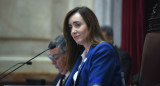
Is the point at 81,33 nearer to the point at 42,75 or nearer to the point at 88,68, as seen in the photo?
the point at 88,68

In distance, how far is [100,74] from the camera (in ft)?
7.13

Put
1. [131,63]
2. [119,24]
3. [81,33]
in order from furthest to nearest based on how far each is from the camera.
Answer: [119,24] → [131,63] → [81,33]

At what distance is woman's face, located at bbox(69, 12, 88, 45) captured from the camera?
250 centimetres

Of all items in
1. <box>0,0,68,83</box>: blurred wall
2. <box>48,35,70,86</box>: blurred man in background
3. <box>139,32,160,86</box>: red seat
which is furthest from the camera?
<box>0,0,68,83</box>: blurred wall

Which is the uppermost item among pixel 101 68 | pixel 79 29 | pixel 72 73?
pixel 79 29

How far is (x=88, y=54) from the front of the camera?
244 cm

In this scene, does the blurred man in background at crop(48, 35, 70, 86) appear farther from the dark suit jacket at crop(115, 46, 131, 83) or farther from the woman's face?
the dark suit jacket at crop(115, 46, 131, 83)

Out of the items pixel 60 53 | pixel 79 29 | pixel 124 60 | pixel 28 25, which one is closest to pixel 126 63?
pixel 124 60

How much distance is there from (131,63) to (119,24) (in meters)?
0.78

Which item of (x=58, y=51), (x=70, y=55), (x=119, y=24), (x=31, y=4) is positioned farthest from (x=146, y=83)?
(x=31, y=4)

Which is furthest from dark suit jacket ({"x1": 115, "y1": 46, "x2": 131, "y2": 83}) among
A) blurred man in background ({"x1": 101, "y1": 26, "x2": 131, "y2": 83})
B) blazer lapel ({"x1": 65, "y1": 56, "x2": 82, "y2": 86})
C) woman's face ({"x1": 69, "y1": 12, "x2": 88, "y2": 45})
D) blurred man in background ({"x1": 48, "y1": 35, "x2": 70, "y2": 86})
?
woman's face ({"x1": 69, "y1": 12, "x2": 88, "y2": 45})

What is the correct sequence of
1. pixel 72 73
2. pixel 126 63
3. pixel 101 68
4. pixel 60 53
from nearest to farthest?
pixel 101 68, pixel 72 73, pixel 60 53, pixel 126 63

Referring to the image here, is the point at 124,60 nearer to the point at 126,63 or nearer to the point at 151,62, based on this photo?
the point at 126,63

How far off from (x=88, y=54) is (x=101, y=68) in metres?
0.26
